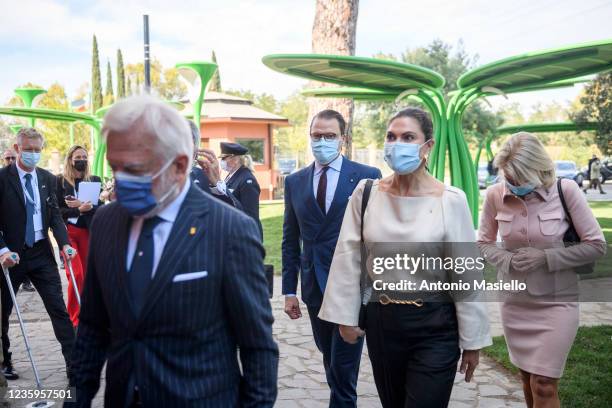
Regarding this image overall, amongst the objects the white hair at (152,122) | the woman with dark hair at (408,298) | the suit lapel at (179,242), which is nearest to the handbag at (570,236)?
the woman with dark hair at (408,298)

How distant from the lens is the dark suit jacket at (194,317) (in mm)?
1998

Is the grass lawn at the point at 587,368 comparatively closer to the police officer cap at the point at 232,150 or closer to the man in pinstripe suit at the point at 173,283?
the police officer cap at the point at 232,150

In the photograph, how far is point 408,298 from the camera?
3.09 meters

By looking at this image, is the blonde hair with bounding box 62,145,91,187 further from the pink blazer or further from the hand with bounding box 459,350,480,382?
the hand with bounding box 459,350,480,382

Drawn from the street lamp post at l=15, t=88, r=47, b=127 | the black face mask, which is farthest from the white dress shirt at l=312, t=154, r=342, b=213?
the street lamp post at l=15, t=88, r=47, b=127

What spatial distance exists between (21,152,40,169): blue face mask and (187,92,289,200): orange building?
24.5 meters

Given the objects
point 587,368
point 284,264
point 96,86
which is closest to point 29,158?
point 284,264

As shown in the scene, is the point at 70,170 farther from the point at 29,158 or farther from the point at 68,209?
the point at 29,158

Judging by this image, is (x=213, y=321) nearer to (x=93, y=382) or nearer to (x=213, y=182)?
(x=93, y=382)

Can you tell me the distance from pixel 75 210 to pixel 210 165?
2.46m

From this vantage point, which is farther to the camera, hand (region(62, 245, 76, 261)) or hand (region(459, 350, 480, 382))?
hand (region(62, 245, 76, 261))

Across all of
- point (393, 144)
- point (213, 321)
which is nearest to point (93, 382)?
point (213, 321)

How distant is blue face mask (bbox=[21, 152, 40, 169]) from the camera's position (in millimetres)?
5656

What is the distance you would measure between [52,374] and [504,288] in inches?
167
